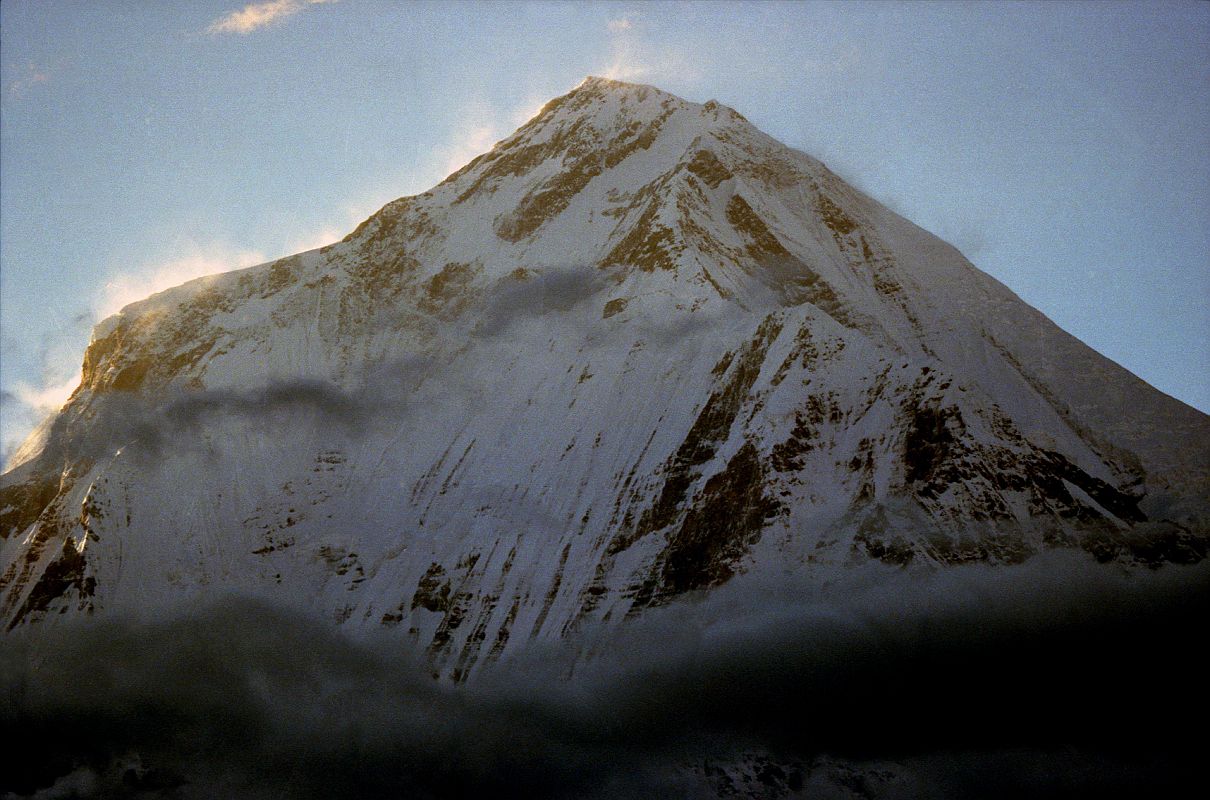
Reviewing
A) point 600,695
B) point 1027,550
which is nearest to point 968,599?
point 1027,550

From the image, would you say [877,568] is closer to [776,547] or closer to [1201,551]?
[776,547]

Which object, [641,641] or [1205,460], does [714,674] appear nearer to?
[641,641]

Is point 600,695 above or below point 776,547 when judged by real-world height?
below

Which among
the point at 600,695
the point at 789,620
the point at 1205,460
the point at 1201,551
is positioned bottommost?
the point at 600,695

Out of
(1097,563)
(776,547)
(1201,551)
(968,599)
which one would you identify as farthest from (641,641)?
(1201,551)

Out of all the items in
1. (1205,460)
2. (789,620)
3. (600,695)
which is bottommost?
(600,695)

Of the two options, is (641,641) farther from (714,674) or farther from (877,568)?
(877,568)

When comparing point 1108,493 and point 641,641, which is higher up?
point 1108,493
